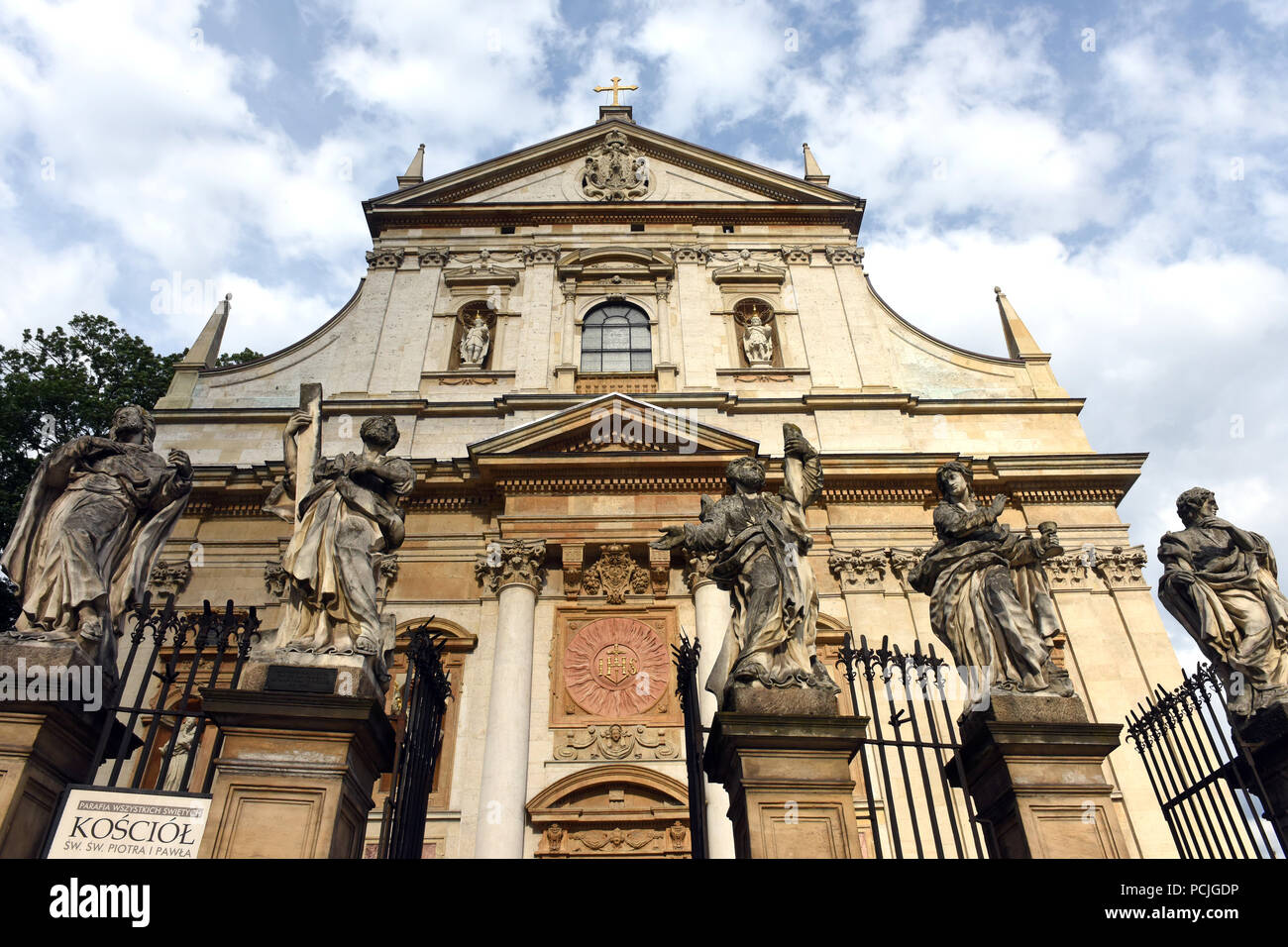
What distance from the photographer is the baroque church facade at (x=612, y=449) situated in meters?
13.0

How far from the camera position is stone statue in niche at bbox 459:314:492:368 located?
722 inches

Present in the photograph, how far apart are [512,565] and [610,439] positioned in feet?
9.36

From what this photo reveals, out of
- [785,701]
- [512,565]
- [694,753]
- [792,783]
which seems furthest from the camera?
[512,565]

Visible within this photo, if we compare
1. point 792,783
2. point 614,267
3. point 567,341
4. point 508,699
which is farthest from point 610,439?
point 792,783

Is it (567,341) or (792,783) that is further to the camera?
(567,341)

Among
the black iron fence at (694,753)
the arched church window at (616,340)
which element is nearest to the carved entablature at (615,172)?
the arched church window at (616,340)

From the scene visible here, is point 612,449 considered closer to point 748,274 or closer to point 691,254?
point 748,274

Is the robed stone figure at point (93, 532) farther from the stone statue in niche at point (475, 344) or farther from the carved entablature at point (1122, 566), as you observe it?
the carved entablature at point (1122, 566)

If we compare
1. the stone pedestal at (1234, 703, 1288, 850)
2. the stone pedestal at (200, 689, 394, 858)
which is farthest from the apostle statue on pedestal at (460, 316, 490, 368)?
the stone pedestal at (1234, 703, 1288, 850)

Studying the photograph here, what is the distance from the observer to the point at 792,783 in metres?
5.23

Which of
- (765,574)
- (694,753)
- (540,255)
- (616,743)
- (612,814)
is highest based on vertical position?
(540,255)
